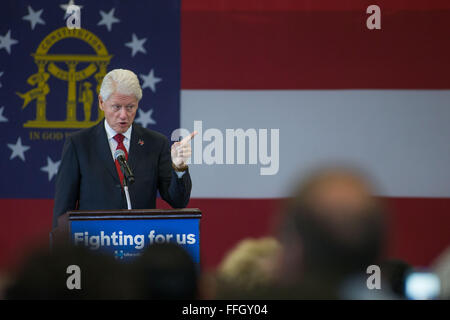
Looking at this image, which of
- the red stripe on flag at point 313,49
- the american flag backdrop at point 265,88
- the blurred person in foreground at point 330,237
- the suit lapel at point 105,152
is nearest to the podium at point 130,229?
the suit lapel at point 105,152

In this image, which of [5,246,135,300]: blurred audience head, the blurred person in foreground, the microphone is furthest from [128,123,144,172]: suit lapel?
the blurred person in foreground

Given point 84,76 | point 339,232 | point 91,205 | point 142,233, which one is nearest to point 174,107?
point 84,76

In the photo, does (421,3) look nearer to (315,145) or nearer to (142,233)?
(315,145)

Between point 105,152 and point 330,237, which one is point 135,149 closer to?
point 105,152

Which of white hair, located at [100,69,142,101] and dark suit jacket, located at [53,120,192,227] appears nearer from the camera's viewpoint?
dark suit jacket, located at [53,120,192,227]

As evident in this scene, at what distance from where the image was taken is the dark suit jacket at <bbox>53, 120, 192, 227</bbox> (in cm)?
341

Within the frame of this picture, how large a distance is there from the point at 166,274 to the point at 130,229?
56.4 inches

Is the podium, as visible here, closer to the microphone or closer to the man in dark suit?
the microphone

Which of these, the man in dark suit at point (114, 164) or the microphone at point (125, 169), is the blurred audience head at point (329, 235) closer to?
the microphone at point (125, 169)

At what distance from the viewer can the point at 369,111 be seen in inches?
233

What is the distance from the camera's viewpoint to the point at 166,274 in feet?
4.49

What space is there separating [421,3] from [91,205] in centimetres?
357

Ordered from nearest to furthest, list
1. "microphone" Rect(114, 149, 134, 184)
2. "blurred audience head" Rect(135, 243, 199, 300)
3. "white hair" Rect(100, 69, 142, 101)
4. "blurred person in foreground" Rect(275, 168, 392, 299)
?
"blurred person in foreground" Rect(275, 168, 392, 299) < "blurred audience head" Rect(135, 243, 199, 300) < "microphone" Rect(114, 149, 134, 184) < "white hair" Rect(100, 69, 142, 101)

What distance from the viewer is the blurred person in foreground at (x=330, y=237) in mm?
1149
